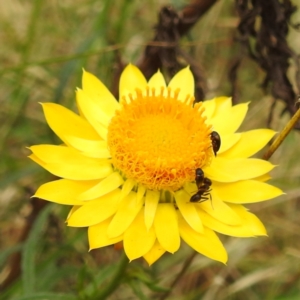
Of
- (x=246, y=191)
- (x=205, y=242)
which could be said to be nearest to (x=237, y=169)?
(x=246, y=191)

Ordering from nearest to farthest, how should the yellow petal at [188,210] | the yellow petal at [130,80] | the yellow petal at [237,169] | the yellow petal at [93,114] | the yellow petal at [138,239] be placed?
the yellow petal at [138,239]
the yellow petal at [188,210]
the yellow petal at [237,169]
the yellow petal at [93,114]
the yellow petal at [130,80]

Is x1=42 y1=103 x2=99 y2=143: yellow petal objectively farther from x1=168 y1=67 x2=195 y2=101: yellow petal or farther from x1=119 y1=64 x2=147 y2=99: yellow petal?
x1=168 y1=67 x2=195 y2=101: yellow petal

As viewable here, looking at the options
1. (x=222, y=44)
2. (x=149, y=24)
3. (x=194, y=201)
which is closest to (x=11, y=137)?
(x=149, y=24)

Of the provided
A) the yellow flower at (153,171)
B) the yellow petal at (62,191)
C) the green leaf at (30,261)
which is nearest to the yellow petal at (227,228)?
the yellow flower at (153,171)

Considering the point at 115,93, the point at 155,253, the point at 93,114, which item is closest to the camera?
the point at 155,253

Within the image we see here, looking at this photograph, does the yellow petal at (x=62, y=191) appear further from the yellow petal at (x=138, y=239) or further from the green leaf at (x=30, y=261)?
the green leaf at (x=30, y=261)

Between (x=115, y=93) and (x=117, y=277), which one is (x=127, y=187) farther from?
(x=115, y=93)
